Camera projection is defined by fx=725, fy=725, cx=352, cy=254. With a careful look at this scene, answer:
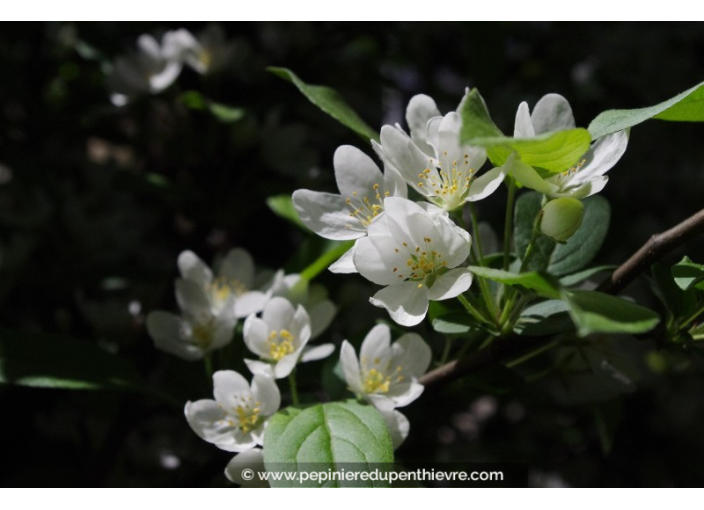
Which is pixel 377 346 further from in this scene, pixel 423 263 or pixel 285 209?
pixel 285 209

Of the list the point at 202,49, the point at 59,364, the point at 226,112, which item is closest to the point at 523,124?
the point at 59,364

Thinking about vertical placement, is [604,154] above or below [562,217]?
above

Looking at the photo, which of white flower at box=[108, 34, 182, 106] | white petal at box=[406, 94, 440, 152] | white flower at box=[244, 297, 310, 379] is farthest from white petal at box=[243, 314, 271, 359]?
white flower at box=[108, 34, 182, 106]

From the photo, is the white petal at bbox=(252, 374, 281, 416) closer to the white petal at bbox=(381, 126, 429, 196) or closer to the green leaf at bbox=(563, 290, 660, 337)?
the white petal at bbox=(381, 126, 429, 196)

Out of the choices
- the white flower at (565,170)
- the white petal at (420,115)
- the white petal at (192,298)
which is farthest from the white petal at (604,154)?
the white petal at (192,298)

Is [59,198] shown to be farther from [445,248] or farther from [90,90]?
[445,248]

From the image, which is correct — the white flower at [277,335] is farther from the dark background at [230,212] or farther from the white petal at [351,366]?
the dark background at [230,212]

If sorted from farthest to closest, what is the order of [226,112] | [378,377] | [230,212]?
[230,212] → [226,112] → [378,377]
